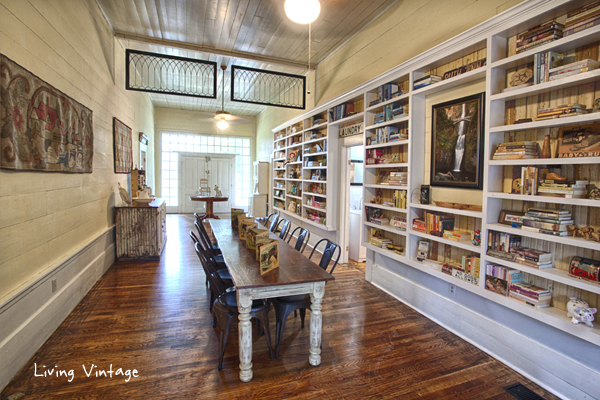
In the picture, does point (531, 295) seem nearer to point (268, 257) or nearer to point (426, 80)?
Answer: point (268, 257)

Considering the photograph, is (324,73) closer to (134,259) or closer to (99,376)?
(134,259)

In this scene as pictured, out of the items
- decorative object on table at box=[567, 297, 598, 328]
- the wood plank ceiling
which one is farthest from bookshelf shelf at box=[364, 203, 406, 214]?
the wood plank ceiling

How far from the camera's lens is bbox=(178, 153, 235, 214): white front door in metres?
11.2

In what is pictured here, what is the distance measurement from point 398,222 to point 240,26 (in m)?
3.68

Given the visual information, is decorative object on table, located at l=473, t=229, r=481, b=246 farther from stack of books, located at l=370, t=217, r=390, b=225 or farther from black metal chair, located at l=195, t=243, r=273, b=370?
black metal chair, located at l=195, t=243, r=273, b=370

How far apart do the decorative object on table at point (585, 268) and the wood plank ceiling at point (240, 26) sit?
3.48 m

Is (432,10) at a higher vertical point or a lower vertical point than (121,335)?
higher

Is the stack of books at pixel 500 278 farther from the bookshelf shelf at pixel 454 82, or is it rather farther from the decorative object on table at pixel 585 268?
the bookshelf shelf at pixel 454 82

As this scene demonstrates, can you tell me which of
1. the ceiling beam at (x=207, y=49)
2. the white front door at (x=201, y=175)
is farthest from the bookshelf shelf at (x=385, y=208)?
the white front door at (x=201, y=175)

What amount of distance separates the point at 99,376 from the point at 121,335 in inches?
23.2

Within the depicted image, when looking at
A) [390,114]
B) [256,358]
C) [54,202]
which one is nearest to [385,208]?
[390,114]

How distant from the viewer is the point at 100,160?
4477mm

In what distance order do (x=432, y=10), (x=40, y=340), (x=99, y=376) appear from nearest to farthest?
(x=99, y=376) → (x=40, y=340) → (x=432, y=10)

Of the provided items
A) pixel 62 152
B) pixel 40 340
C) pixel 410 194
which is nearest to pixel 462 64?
pixel 410 194
